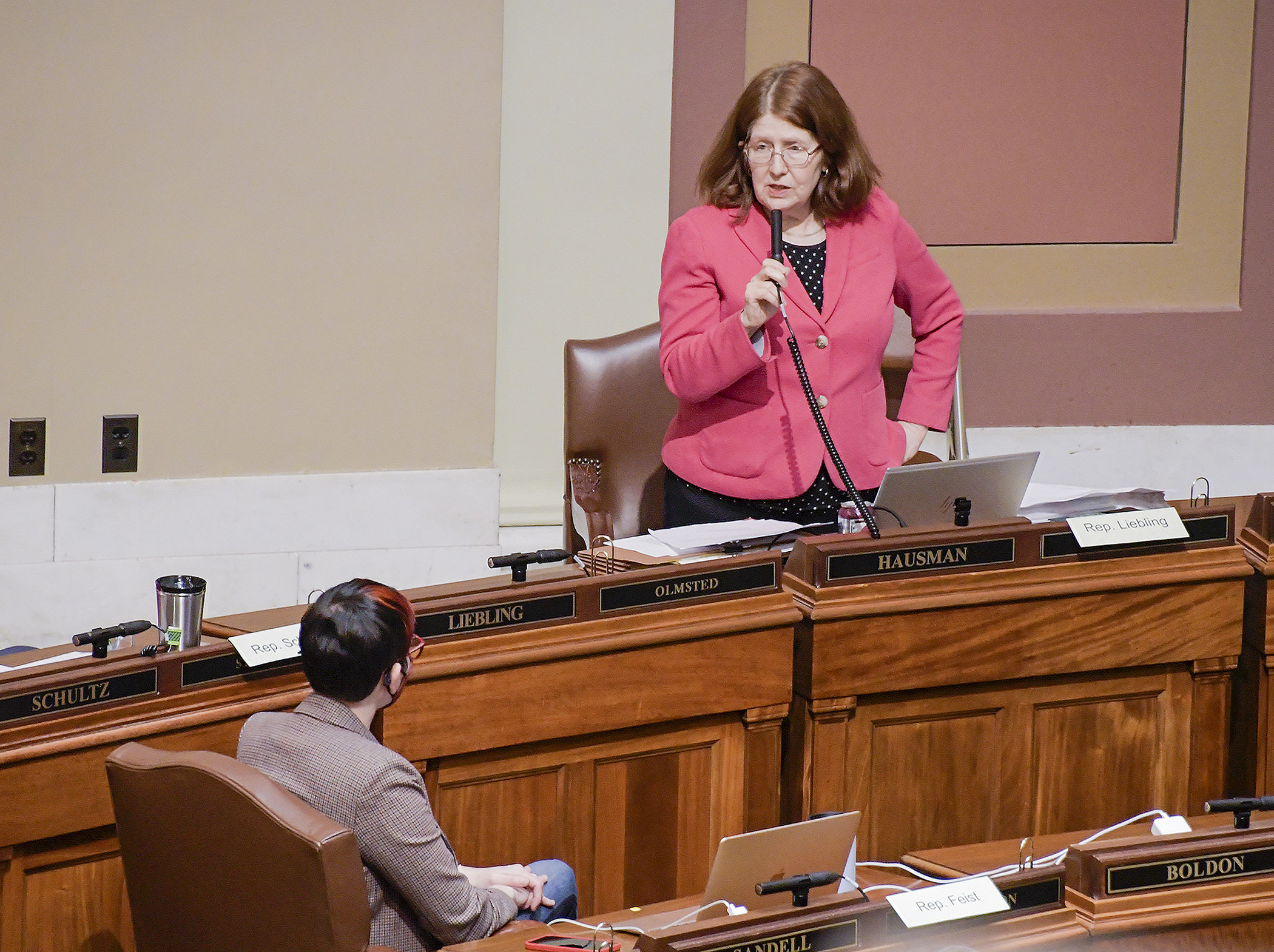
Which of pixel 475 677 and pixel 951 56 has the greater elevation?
pixel 951 56

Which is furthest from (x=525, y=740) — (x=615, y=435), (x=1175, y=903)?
(x=615, y=435)

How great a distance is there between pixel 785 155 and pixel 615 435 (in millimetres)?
847

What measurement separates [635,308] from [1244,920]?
2978mm

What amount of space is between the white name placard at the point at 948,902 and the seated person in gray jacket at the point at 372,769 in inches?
20.0

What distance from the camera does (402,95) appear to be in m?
4.18

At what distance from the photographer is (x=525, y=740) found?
2.05m

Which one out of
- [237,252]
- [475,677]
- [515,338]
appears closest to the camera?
[475,677]

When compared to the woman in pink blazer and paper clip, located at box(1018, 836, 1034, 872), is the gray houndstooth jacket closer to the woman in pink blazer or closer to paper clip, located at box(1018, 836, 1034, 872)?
paper clip, located at box(1018, 836, 1034, 872)

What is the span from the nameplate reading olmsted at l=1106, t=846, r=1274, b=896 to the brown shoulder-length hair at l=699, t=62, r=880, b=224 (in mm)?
Answer: 1319

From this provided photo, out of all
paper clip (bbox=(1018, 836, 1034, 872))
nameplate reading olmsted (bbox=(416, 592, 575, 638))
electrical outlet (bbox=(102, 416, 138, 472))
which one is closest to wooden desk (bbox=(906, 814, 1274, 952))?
paper clip (bbox=(1018, 836, 1034, 872))

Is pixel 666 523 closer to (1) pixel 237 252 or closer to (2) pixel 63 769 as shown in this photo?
(2) pixel 63 769

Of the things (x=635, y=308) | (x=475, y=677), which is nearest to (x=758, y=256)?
(x=475, y=677)

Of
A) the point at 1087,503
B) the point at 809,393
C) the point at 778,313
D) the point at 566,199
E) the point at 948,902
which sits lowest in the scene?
the point at 948,902

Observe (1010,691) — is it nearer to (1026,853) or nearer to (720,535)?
(1026,853)
